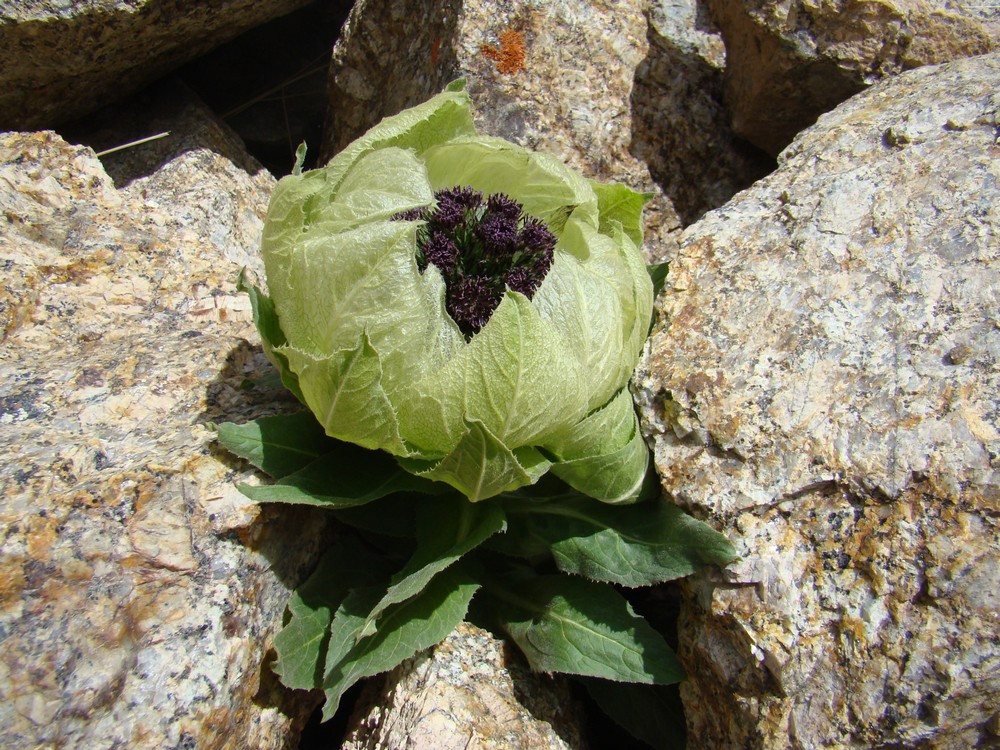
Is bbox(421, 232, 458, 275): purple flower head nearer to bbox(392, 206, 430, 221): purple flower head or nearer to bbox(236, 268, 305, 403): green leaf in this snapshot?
bbox(392, 206, 430, 221): purple flower head

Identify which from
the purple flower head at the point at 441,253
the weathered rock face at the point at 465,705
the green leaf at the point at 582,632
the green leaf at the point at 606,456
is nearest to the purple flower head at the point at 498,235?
the purple flower head at the point at 441,253

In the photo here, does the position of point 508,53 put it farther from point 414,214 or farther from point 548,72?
point 414,214

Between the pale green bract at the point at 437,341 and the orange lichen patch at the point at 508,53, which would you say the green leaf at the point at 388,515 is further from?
the orange lichen patch at the point at 508,53

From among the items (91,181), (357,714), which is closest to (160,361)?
(91,181)

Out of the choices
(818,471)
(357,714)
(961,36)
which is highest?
(961,36)

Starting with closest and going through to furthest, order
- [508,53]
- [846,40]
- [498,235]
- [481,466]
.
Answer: [481,466], [498,235], [846,40], [508,53]

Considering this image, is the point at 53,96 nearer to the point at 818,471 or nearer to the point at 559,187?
the point at 559,187

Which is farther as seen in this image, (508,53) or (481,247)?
(508,53)

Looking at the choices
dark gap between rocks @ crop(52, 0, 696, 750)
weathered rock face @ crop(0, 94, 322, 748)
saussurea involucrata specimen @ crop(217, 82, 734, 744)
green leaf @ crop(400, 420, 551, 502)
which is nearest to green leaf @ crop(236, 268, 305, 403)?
saussurea involucrata specimen @ crop(217, 82, 734, 744)

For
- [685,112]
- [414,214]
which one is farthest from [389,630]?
[685,112]
